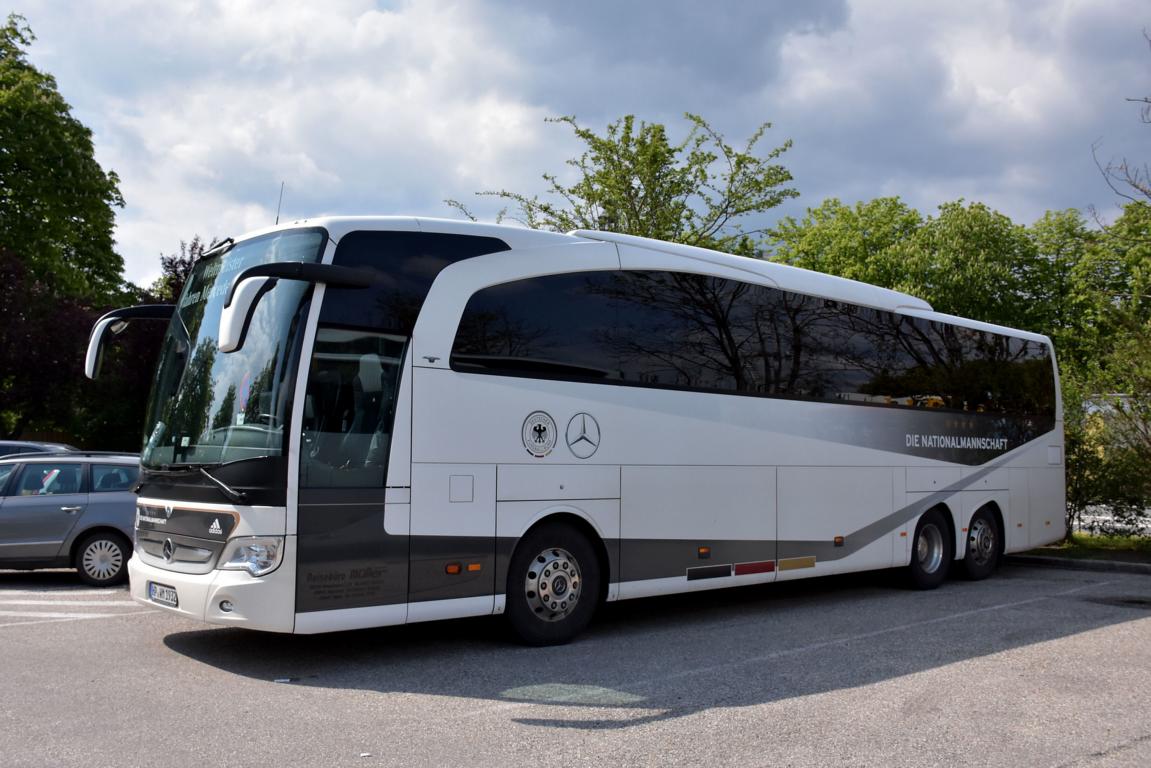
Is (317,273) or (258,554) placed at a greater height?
(317,273)

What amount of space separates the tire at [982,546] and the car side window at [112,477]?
36.9 feet

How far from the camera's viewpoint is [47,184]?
32.8 m

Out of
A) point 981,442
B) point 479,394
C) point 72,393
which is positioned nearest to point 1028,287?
point 981,442

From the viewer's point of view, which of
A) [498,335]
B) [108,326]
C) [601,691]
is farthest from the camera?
[108,326]

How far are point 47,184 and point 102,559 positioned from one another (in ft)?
80.6

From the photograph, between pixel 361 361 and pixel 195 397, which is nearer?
pixel 361 361

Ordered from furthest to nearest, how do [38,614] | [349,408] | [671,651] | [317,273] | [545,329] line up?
[38,614], [545,329], [671,651], [349,408], [317,273]

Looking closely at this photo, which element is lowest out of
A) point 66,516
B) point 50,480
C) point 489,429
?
point 66,516

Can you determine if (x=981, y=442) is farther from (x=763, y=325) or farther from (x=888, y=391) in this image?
(x=763, y=325)

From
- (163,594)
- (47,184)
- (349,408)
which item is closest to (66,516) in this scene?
(163,594)

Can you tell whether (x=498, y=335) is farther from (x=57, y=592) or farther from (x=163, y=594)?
(x=57, y=592)

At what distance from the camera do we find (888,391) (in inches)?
497

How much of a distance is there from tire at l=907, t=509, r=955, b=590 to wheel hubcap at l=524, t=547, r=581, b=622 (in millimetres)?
5983

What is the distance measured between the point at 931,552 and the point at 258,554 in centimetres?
946
